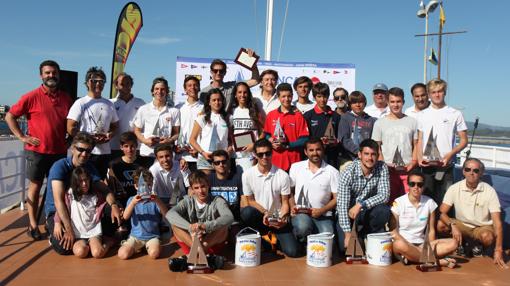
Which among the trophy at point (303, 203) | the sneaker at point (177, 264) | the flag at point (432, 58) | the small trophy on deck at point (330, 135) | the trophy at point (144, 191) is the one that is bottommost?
the sneaker at point (177, 264)

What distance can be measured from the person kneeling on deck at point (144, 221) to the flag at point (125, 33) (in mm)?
4833

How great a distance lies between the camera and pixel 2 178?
7.05 m

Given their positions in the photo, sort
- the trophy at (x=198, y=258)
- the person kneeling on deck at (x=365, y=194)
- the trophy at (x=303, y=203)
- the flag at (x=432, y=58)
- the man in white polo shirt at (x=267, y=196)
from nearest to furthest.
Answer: the trophy at (x=198, y=258)
the person kneeling on deck at (x=365, y=194)
the man in white polo shirt at (x=267, y=196)
the trophy at (x=303, y=203)
the flag at (x=432, y=58)

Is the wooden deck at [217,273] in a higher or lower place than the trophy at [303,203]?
lower

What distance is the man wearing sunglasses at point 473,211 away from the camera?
4.93 m

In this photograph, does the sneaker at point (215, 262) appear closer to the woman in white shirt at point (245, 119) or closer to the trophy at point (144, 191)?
the trophy at point (144, 191)

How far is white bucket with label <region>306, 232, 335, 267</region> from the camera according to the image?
177 inches

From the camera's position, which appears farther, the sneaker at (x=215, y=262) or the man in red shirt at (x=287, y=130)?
the man in red shirt at (x=287, y=130)

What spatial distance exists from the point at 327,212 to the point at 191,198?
170 cm

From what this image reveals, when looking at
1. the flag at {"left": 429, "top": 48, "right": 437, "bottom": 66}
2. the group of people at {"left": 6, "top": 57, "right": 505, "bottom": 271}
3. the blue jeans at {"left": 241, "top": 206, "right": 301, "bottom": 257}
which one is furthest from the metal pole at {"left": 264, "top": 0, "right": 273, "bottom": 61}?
the flag at {"left": 429, "top": 48, "right": 437, "bottom": 66}

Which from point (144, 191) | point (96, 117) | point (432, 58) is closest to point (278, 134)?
point (144, 191)

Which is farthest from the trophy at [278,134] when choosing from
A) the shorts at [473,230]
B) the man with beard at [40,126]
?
the man with beard at [40,126]

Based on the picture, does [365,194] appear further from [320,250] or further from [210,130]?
[210,130]

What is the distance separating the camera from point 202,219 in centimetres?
473
